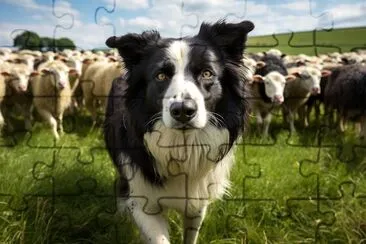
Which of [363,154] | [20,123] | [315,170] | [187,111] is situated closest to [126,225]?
[187,111]

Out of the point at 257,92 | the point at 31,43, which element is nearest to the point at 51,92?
the point at 257,92

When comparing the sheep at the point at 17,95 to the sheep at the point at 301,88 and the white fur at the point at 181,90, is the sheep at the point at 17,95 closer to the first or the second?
the sheep at the point at 301,88

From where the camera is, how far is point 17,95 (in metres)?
8.91

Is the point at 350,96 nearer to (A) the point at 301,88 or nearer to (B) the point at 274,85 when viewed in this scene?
(B) the point at 274,85

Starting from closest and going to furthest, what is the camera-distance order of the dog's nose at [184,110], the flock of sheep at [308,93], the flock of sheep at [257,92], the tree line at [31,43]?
the dog's nose at [184,110], the tree line at [31,43], the flock of sheep at [308,93], the flock of sheep at [257,92]

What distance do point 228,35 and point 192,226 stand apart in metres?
1.66

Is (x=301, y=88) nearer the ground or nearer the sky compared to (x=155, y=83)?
nearer the ground

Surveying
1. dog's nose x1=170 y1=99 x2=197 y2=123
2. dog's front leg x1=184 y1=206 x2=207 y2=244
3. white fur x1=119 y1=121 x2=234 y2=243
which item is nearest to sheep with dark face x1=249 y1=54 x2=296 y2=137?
dog's front leg x1=184 y1=206 x2=207 y2=244

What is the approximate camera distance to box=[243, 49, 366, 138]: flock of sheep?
787 centimetres

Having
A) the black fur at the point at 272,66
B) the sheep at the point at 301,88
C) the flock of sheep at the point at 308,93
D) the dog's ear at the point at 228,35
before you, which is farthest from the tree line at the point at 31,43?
the black fur at the point at 272,66

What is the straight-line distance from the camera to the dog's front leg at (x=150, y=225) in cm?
360

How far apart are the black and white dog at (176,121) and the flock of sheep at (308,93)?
3697mm

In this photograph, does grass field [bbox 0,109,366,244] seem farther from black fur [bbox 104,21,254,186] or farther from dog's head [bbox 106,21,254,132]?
dog's head [bbox 106,21,254,132]

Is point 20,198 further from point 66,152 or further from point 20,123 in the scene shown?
point 20,123
